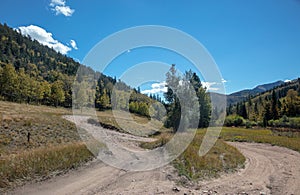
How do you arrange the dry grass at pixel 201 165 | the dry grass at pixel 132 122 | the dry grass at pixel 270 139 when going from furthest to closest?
1. the dry grass at pixel 270 139
2. the dry grass at pixel 132 122
3. the dry grass at pixel 201 165

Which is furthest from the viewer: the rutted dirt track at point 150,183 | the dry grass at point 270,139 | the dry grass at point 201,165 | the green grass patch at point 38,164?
the dry grass at point 270,139

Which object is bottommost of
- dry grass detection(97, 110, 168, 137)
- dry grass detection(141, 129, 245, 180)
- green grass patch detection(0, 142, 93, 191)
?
green grass patch detection(0, 142, 93, 191)

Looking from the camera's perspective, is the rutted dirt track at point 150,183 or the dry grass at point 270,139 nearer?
the rutted dirt track at point 150,183

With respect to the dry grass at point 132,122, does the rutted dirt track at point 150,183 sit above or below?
below

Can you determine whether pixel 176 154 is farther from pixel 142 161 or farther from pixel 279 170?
pixel 279 170

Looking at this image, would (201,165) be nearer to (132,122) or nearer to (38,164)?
(132,122)

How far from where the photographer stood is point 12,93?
75625 millimetres

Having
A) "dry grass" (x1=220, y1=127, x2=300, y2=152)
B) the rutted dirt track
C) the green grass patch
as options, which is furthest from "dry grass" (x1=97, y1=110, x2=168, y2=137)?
"dry grass" (x1=220, y1=127, x2=300, y2=152)

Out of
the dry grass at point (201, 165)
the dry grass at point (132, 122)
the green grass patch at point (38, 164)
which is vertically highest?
the dry grass at point (132, 122)

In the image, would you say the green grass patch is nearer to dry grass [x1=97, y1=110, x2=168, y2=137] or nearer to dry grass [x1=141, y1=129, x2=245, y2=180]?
dry grass [x1=97, y1=110, x2=168, y2=137]

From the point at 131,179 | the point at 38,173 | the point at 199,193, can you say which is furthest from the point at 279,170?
the point at 38,173

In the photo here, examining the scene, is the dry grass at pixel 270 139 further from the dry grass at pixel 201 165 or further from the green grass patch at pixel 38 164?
the green grass patch at pixel 38 164

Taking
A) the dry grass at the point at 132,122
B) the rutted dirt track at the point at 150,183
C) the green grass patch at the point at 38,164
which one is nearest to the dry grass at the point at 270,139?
the dry grass at the point at 132,122

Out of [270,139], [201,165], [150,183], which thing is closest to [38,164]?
[150,183]
